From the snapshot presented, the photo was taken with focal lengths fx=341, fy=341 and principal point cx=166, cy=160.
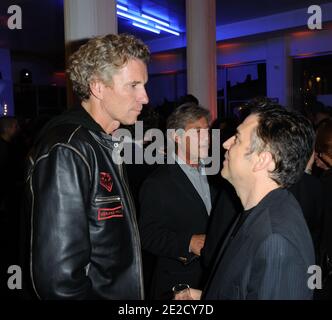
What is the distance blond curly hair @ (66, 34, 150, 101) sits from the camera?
140 cm

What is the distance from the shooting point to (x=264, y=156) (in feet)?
4.47

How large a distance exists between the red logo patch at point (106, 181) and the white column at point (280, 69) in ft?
31.9

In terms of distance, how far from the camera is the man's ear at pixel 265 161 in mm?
1358

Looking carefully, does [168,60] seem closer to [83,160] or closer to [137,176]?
[137,176]

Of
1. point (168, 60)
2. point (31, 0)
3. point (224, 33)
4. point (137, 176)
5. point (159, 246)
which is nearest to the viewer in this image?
point (159, 246)

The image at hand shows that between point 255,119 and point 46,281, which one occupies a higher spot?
point 255,119

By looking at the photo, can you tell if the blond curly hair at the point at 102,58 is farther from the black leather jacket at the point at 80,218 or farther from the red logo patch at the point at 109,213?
the red logo patch at the point at 109,213

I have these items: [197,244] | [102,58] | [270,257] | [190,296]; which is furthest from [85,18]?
[270,257]

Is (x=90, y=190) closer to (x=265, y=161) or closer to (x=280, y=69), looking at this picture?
(x=265, y=161)

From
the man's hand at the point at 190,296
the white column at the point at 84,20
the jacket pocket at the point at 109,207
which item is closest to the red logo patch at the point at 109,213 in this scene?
the jacket pocket at the point at 109,207

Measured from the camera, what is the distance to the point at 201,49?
643 centimetres

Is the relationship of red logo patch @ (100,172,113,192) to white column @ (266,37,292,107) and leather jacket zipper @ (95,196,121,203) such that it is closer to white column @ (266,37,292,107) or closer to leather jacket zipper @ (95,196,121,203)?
leather jacket zipper @ (95,196,121,203)

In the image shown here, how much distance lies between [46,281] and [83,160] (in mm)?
433
